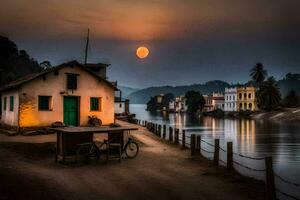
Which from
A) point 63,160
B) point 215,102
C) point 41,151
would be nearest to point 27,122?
point 41,151

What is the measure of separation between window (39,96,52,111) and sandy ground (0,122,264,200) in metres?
12.0

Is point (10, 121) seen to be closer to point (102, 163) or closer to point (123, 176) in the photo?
point (102, 163)

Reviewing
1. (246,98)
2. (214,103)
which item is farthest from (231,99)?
(214,103)

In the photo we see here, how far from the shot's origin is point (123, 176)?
14.5 meters

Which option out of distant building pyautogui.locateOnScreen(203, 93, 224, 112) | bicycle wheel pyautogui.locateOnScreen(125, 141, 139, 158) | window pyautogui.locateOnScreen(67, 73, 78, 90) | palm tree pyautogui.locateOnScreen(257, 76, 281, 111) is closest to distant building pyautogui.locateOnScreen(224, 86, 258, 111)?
distant building pyautogui.locateOnScreen(203, 93, 224, 112)

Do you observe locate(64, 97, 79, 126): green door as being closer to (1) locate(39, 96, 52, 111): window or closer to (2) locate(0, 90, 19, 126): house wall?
(1) locate(39, 96, 52, 111): window

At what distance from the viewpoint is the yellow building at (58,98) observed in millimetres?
30453

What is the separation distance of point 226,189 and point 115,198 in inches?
168

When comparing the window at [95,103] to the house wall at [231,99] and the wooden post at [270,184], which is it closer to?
the wooden post at [270,184]

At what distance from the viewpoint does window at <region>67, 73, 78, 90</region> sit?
32312 mm

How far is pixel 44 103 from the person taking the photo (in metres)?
31.4

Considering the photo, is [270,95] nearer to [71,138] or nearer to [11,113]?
[11,113]

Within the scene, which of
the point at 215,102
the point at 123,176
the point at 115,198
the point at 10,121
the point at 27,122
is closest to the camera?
the point at 115,198

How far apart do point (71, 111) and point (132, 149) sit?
46.7 feet
